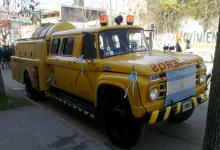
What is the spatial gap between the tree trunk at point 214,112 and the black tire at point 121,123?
1949 mm

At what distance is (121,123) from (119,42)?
172 cm

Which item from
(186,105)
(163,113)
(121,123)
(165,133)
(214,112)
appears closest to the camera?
(214,112)

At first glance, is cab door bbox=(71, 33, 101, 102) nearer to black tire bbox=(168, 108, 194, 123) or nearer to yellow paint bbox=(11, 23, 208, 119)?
yellow paint bbox=(11, 23, 208, 119)

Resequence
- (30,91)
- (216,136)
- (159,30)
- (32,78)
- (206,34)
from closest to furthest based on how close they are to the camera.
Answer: (216,136) → (32,78) → (30,91) → (206,34) → (159,30)

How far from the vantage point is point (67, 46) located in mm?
7918

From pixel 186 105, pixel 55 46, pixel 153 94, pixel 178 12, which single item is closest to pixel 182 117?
pixel 186 105

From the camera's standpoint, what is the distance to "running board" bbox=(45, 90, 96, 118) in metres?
6.77

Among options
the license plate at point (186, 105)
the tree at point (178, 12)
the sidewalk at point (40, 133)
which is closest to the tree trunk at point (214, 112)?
the license plate at point (186, 105)

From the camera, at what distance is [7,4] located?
1132 cm

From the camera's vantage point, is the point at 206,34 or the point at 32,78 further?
the point at 206,34

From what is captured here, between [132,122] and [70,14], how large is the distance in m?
47.9

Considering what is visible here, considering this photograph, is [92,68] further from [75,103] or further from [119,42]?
[75,103]

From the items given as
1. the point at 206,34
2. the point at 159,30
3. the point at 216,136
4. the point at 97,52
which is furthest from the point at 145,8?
the point at 216,136

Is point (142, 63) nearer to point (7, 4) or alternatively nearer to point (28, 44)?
point (28, 44)
